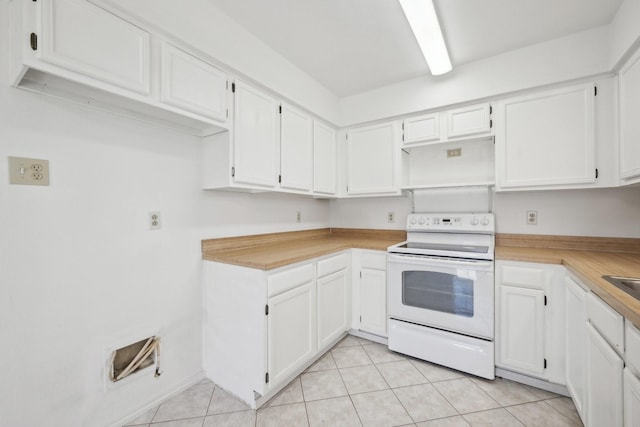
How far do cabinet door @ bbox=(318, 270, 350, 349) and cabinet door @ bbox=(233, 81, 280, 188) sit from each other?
935mm

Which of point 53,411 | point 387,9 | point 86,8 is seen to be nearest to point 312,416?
point 53,411

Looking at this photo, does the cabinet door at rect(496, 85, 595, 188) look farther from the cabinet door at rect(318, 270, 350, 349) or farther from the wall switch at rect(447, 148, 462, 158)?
the cabinet door at rect(318, 270, 350, 349)

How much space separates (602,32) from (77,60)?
309 cm

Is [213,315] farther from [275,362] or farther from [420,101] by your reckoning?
[420,101]

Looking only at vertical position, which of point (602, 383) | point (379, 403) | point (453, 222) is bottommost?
point (379, 403)

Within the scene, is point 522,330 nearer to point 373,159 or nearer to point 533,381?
point 533,381

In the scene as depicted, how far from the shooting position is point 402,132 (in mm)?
2600

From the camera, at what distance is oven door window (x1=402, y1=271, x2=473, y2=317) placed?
1.93m

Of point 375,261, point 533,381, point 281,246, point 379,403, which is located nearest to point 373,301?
point 375,261

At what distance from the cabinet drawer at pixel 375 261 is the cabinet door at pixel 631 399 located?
1.48 m

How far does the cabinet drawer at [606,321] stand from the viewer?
100 cm

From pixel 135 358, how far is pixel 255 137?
159 centimetres

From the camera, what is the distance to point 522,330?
71.2 inches

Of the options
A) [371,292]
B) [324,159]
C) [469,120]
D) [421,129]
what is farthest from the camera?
[324,159]
